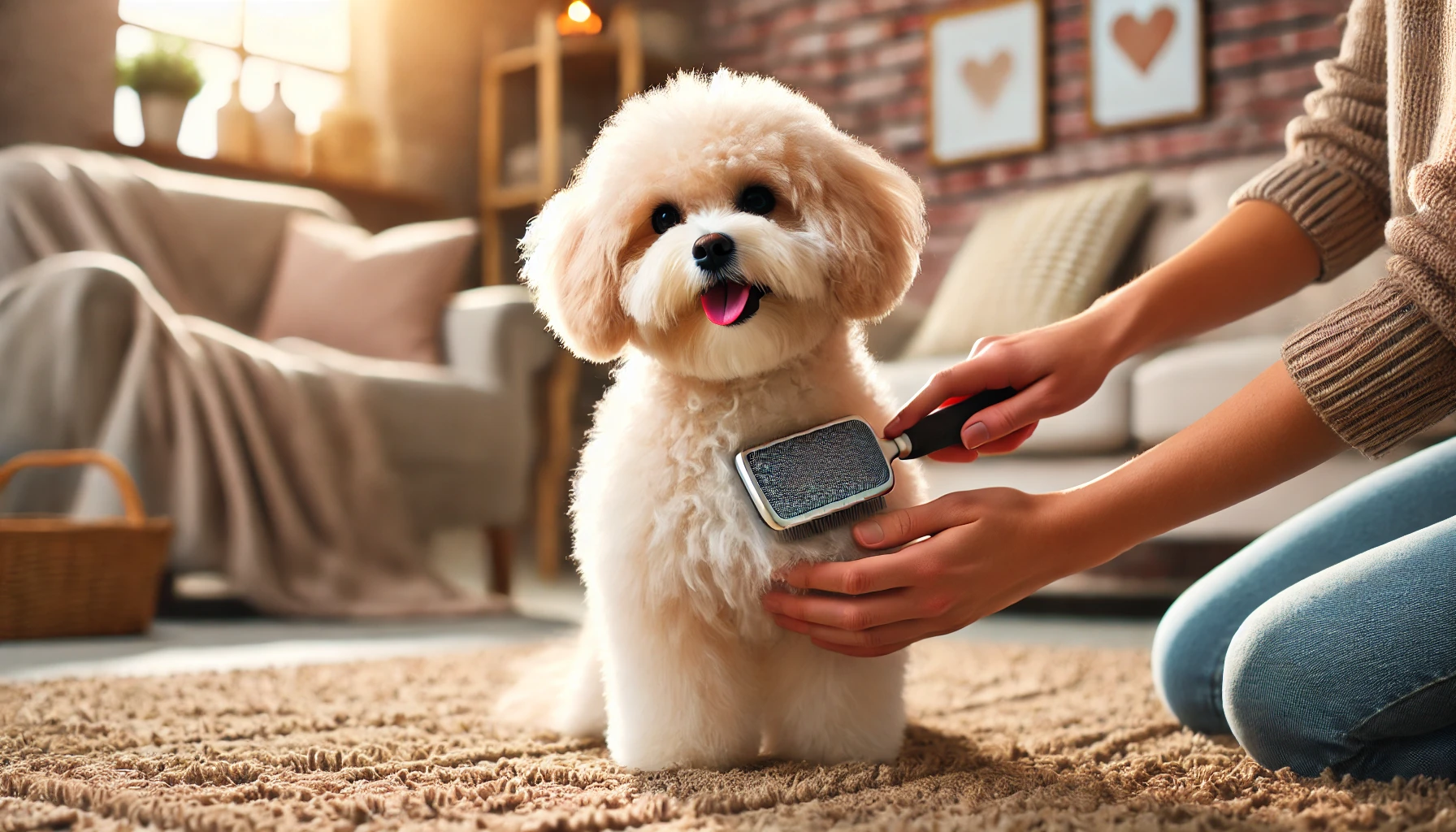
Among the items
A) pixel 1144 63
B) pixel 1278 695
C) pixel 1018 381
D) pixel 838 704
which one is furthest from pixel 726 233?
pixel 1144 63

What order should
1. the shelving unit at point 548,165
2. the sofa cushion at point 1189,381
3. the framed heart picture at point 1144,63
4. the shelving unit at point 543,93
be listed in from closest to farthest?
the sofa cushion at point 1189,381 < the framed heart picture at point 1144,63 < the shelving unit at point 548,165 < the shelving unit at point 543,93

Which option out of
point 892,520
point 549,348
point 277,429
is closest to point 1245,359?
point 892,520

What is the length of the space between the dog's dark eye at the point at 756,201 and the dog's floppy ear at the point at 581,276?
0.11 metres

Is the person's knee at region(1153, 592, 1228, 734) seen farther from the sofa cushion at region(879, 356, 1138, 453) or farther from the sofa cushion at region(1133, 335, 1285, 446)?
the sofa cushion at region(879, 356, 1138, 453)

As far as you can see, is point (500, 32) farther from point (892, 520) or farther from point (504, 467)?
point (892, 520)

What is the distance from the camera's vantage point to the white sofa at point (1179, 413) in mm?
1972

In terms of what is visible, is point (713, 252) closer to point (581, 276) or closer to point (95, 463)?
point (581, 276)

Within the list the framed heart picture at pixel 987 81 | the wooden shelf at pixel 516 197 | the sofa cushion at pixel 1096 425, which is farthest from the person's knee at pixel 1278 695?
the wooden shelf at pixel 516 197

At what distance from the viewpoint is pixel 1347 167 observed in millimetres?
1055

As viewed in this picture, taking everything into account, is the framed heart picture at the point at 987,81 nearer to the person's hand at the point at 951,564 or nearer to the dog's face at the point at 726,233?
the dog's face at the point at 726,233

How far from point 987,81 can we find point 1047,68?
→ 0.19 meters

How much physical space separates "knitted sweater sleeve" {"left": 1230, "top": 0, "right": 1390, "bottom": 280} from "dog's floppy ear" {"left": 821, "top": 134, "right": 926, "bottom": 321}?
0.37 m

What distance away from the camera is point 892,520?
0.84m

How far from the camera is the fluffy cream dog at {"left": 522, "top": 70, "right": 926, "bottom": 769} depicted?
885 mm
